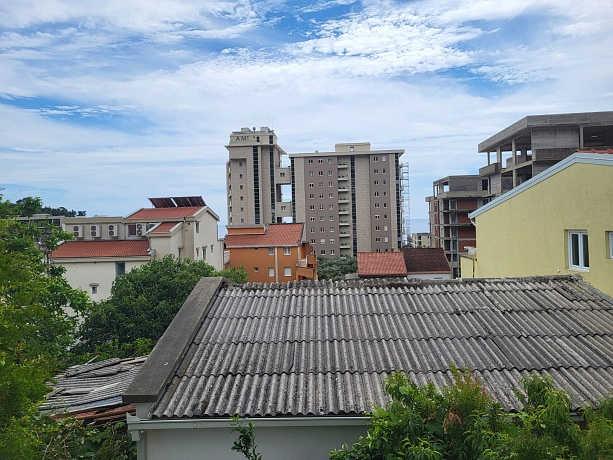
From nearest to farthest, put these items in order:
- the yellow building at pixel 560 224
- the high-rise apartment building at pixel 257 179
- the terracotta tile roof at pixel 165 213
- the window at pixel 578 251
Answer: the yellow building at pixel 560 224 → the window at pixel 578 251 → the terracotta tile roof at pixel 165 213 → the high-rise apartment building at pixel 257 179

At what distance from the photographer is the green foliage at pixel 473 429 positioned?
289 cm

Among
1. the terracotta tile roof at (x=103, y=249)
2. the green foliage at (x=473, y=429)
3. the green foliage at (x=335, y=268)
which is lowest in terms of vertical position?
the green foliage at (x=335, y=268)

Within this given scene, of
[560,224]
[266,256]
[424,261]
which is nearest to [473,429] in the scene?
[560,224]

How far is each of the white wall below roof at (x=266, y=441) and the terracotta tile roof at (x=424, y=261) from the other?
29.0 m

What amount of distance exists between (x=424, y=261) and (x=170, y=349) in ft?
98.8

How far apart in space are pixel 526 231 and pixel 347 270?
154 ft

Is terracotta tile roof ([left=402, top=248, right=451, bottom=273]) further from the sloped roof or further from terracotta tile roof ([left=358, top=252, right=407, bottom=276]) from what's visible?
the sloped roof

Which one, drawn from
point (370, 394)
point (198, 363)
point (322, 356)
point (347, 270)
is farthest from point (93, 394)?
point (347, 270)

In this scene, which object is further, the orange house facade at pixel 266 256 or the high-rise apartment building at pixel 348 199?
the high-rise apartment building at pixel 348 199

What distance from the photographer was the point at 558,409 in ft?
10.1

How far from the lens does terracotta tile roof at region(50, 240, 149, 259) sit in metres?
28.6

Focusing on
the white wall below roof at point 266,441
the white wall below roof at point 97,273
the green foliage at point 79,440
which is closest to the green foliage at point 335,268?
the white wall below roof at point 97,273

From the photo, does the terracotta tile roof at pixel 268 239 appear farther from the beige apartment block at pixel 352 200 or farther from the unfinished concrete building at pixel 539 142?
the beige apartment block at pixel 352 200

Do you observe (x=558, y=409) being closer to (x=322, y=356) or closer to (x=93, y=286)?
(x=322, y=356)
